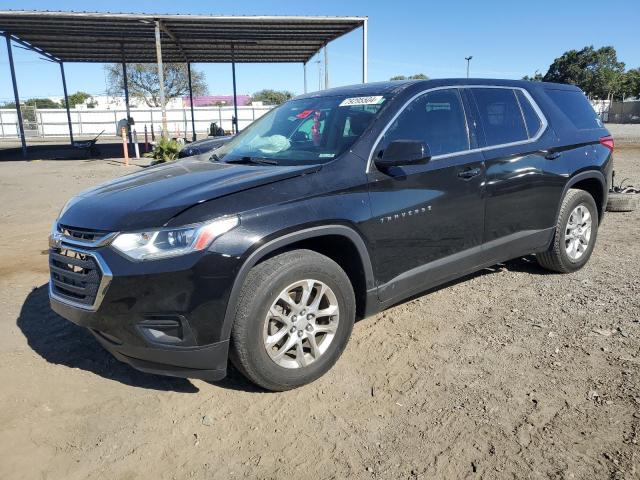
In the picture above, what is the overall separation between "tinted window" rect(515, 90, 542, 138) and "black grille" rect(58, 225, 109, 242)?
3.58 meters

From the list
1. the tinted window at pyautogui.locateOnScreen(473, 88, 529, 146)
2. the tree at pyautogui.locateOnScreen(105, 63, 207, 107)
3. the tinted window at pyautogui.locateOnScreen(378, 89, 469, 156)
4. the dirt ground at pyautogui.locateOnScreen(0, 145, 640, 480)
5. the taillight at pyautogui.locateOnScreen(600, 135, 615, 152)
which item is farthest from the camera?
the tree at pyautogui.locateOnScreen(105, 63, 207, 107)

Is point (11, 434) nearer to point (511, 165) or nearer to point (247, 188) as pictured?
point (247, 188)

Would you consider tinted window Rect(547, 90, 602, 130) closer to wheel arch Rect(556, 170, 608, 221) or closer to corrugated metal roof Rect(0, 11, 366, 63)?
wheel arch Rect(556, 170, 608, 221)

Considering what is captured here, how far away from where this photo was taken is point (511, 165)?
4.11m

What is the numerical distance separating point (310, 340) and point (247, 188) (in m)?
1.00

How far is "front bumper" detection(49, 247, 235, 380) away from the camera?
2596 millimetres

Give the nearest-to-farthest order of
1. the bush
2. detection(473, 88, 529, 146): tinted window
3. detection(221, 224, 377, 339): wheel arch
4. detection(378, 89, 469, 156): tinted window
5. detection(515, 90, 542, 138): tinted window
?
detection(221, 224, 377, 339): wheel arch → detection(378, 89, 469, 156): tinted window → detection(473, 88, 529, 146): tinted window → detection(515, 90, 542, 138): tinted window → the bush

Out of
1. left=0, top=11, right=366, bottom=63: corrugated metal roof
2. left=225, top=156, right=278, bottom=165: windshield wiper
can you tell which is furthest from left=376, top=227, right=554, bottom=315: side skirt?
left=0, top=11, right=366, bottom=63: corrugated metal roof

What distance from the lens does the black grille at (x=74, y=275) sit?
2.75 m

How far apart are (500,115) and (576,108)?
1.31 metres

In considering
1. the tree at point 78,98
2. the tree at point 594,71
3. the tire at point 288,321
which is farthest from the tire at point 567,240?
the tree at point 78,98

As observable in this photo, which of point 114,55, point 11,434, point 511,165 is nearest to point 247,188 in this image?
point 11,434

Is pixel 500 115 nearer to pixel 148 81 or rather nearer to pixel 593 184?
pixel 593 184

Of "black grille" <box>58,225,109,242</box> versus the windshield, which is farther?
the windshield
